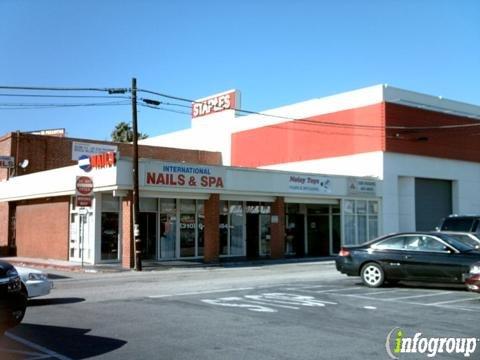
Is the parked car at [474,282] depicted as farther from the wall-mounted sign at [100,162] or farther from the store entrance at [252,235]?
the store entrance at [252,235]

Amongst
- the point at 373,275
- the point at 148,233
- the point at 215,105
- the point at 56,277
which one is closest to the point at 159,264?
the point at 148,233

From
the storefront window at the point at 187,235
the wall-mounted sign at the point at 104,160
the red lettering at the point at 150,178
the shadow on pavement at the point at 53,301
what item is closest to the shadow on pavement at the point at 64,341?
the shadow on pavement at the point at 53,301

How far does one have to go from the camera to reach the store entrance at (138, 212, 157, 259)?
26.8m

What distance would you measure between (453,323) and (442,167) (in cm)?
2965

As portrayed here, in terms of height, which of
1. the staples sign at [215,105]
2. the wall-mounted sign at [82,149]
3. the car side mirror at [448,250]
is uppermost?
the staples sign at [215,105]

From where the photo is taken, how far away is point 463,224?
759 inches

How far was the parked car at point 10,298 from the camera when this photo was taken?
294 inches

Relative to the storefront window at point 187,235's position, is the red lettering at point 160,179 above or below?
above

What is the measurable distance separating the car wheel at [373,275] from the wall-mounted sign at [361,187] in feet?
56.8

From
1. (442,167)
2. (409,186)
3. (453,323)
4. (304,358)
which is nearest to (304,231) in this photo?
(409,186)

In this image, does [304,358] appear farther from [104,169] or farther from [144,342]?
[104,169]

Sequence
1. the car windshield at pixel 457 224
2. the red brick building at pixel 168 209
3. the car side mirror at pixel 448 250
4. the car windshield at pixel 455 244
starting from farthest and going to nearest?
the red brick building at pixel 168 209, the car windshield at pixel 457 224, the car windshield at pixel 455 244, the car side mirror at pixel 448 250

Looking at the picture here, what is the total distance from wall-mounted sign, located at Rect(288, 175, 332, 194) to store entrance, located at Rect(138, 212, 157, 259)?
295 inches

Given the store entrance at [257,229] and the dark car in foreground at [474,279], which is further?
the store entrance at [257,229]
